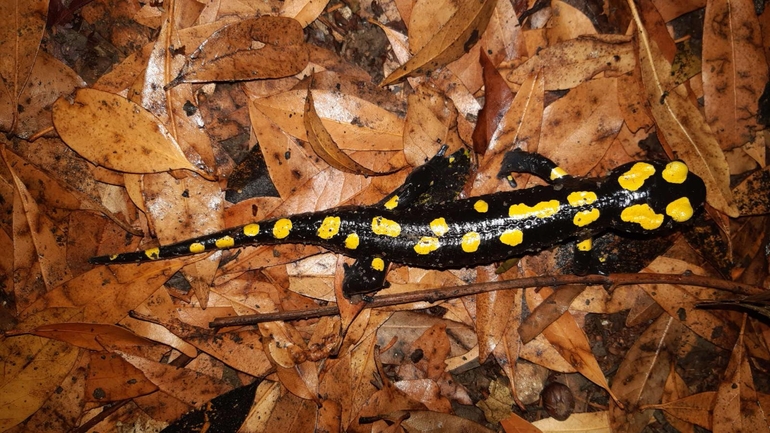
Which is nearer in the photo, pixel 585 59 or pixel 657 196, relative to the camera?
pixel 657 196

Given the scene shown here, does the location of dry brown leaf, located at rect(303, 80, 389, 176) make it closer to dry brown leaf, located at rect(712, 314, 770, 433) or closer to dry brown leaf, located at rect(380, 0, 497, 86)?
dry brown leaf, located at rect(380, 0, 497, 86)

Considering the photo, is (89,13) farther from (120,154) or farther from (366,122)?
(366,122)

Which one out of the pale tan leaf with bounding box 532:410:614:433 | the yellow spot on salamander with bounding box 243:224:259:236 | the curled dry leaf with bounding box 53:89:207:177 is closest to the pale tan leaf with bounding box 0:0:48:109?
the curled dry leaf with bounding box 53:89:207:177

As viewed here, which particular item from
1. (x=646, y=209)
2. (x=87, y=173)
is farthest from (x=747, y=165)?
(x=87, y=173)

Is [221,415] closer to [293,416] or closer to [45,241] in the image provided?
[293,416]

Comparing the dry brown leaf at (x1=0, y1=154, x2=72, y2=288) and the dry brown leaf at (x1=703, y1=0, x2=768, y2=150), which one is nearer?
the dry brown leaf at (x1=0, y1=154, x2=72, y2=288)

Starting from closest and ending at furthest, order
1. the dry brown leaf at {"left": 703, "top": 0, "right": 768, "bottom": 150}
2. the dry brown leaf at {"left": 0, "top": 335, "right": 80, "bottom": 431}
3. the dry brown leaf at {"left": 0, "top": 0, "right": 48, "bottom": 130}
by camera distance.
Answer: the dry brown leaf at {"left": 0, "top": 335, "right": 80, "bottom": 431} → the dry brown leaf at {"left": 0, "top": 0, "right": 48, "bottom": 130} → the dry brown leaf at {"left": 703, "top": 0, "right": 768, "bottom": 150}

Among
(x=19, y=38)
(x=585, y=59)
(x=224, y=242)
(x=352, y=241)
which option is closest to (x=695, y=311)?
(x=585, y=59)
